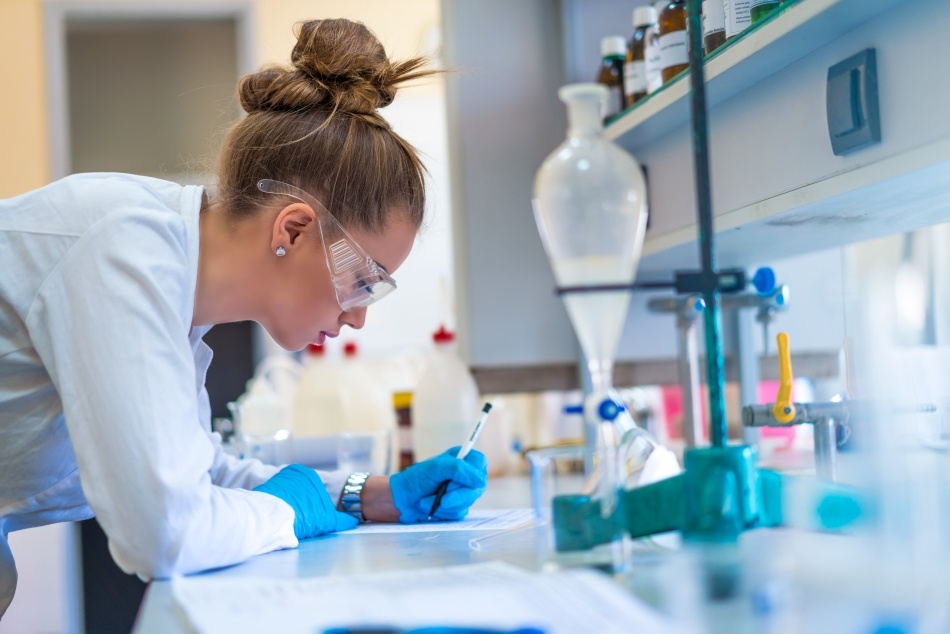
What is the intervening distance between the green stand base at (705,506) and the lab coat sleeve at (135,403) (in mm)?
380

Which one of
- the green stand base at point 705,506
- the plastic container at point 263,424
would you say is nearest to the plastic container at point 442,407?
the plastic container at point 263,424

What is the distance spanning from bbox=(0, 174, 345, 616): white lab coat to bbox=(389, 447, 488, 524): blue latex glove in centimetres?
25

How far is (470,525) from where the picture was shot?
1.32 meters

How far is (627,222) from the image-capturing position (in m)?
0.94

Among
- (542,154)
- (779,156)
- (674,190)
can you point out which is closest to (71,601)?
(542,154)

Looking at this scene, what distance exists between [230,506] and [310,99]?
578 mm

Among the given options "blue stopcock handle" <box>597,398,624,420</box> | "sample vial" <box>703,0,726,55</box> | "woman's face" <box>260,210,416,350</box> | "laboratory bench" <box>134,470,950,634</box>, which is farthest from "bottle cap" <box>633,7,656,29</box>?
"blue stopcock handle" <box>597,398,624,420</box>

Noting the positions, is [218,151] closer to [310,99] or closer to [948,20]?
[310,99]

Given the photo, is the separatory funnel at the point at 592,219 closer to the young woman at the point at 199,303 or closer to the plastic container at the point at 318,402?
the young woman at the point at 199,303

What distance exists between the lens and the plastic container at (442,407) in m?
2.23

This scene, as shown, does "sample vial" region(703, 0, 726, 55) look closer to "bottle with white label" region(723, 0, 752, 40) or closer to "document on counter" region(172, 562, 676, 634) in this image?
"bottle with white label" region(723, 0, 752, 40)

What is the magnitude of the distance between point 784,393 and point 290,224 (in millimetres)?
684

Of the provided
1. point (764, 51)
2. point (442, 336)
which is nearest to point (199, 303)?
point (764, 51)

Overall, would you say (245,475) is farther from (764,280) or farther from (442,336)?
(442,336)
